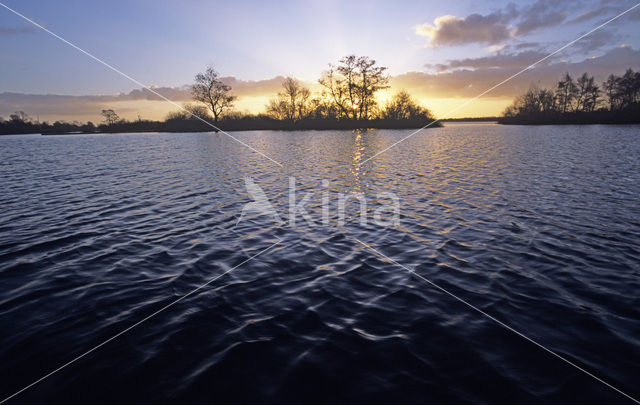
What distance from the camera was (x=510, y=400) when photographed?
3830 millimetres

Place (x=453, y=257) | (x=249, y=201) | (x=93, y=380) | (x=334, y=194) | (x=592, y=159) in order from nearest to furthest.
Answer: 1. (x=93, y=380)
2. (x=453, y=257)
3. (x=249, y=201)
4. (x=334, y=194)
5. (x=592, y=159)

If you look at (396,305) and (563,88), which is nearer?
(396,305)

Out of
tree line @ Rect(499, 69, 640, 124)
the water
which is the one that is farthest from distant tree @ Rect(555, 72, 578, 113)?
the water

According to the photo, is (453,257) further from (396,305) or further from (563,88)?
(563,88)

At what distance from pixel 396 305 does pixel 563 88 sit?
148 m

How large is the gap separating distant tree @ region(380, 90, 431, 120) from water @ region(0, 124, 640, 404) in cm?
10435

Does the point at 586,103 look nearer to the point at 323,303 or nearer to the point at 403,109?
the point at 403,109

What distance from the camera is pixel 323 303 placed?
615cm

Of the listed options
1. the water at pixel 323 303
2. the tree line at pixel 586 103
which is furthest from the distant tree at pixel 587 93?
the water at pixel 323 303

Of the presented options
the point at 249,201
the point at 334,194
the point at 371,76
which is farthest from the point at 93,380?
the point at 371,76

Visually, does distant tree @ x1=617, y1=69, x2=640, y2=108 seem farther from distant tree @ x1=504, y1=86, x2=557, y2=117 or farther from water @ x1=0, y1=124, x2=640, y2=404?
water @ x1=0, y1=124, x2=640, y2=404

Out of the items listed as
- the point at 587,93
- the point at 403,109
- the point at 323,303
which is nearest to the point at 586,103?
the point at 587,93

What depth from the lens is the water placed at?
4164 mm

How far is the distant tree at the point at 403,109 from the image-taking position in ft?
362
